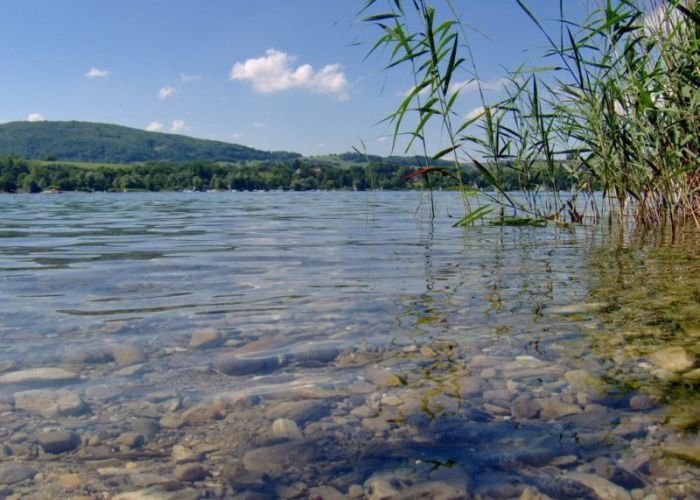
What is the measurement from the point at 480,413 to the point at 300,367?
85cm

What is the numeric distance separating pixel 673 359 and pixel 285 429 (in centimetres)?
161

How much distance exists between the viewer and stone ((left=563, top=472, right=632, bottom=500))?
1.46m

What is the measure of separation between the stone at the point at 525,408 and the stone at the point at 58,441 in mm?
1371

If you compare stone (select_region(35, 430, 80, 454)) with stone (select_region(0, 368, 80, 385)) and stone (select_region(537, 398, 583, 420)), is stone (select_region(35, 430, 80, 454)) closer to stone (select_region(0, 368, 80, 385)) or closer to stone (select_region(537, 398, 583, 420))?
stone (select_region(0, 368, 80, 385))

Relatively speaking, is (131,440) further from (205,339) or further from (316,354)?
(205,339)

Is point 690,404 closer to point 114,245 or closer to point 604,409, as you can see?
point 604,409

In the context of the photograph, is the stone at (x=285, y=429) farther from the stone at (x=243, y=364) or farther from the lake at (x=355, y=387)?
the stone at (x=243, y=364)

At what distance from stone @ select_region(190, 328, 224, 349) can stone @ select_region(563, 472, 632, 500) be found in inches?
72.0

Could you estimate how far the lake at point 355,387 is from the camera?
1586mm

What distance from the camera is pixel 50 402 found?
212 centimetres

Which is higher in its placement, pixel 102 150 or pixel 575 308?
pixel 102 150

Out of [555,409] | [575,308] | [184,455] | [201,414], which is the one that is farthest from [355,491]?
[575,308]

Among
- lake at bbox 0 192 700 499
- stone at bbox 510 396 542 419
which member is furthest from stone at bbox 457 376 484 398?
stone at bbox 510 396 542 419

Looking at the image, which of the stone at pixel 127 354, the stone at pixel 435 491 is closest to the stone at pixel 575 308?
the stone at pixel 435 491
